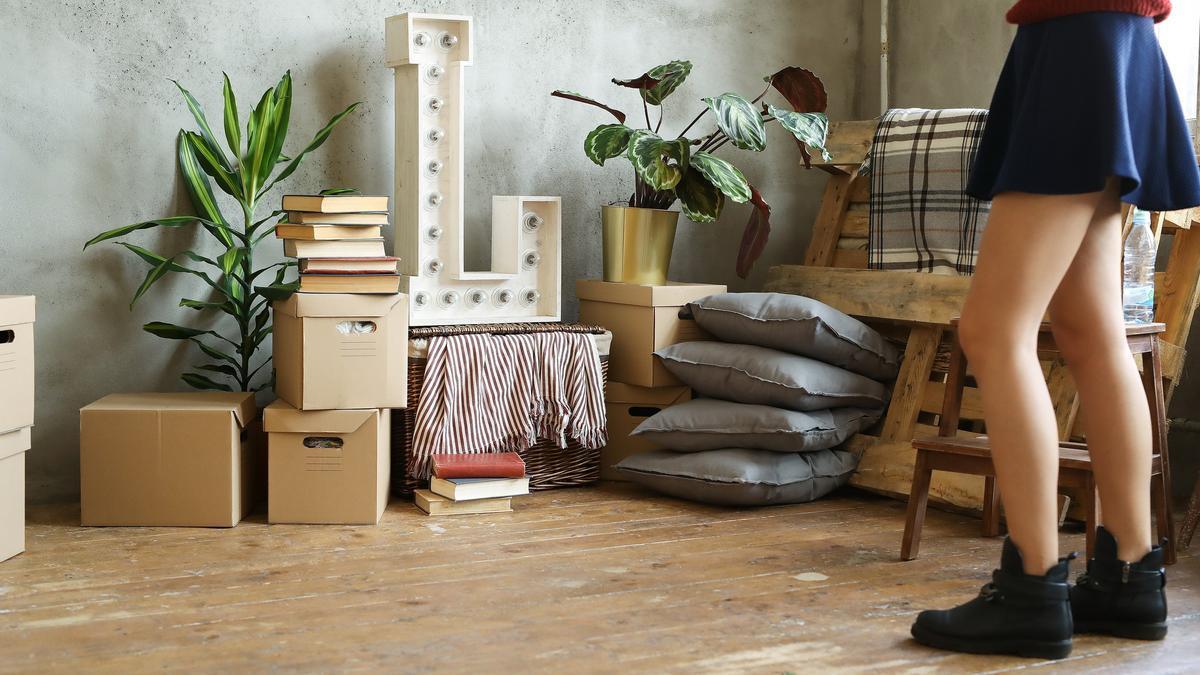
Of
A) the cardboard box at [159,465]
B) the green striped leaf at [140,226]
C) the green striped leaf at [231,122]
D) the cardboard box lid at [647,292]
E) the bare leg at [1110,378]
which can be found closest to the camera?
the bare leg at [1110,378]

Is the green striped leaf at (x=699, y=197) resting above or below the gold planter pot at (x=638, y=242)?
above

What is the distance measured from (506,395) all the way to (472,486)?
1.03ft

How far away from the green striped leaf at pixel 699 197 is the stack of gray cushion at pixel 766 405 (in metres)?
0.25

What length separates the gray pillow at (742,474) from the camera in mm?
2906

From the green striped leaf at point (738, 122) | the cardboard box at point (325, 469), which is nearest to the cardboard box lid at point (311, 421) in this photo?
the cardboard box at point (325, 469)

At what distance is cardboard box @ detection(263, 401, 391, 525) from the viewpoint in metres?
2.77

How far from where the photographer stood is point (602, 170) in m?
3.68

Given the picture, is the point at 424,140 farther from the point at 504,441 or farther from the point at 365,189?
the point at 504,441

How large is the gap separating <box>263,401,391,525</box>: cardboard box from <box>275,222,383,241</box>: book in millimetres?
413

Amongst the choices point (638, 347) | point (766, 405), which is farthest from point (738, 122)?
point (766, 405)

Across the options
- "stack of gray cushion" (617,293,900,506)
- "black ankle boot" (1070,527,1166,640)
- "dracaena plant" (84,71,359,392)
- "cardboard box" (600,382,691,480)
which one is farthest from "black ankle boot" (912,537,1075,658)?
"dracaena plant" (84,71,359,392)

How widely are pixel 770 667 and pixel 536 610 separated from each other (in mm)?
471

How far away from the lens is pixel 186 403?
2.79 meters

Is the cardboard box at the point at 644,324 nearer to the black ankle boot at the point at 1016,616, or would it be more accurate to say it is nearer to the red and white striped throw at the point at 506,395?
the red and white striped throw at the point at 506,395
